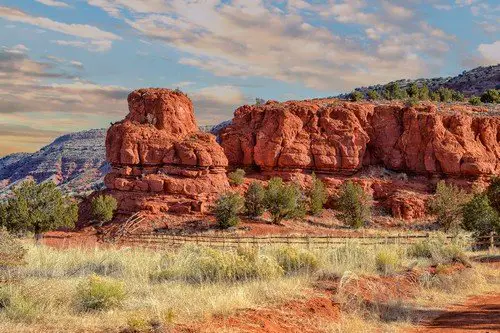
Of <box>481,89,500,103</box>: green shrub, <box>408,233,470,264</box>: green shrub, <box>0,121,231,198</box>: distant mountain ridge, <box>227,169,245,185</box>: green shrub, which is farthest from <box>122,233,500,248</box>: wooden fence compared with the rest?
<box>0,121,231,198</box>: distant mountain ridge

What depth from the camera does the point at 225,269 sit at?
12.5m

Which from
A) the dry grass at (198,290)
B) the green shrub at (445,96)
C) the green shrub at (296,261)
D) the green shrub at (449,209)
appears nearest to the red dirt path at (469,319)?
the dry grass at (198,290)

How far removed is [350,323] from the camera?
30.1 ft

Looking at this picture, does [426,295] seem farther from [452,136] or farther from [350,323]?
[452,136]

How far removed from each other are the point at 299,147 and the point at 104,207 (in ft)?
79.3

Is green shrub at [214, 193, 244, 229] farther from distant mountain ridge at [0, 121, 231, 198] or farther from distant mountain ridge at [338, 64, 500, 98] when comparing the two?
distant mountain ridge at [0, 121, 231, 198]

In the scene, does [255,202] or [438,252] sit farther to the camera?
[255,202]

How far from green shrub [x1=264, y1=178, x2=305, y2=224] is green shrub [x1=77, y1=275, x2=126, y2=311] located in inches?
1341

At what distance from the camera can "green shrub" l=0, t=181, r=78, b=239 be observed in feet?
105

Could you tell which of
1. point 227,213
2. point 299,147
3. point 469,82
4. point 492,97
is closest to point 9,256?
point 227,213

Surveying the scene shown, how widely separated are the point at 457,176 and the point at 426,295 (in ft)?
150

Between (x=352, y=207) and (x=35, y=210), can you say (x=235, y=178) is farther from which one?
(x=35, y=210)

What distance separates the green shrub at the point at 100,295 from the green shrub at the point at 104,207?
31713mm

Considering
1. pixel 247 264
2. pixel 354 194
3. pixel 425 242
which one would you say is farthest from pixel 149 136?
pixel 247 264
